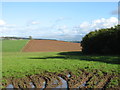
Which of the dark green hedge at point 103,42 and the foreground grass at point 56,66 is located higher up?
the dark green hedge at point 103,42

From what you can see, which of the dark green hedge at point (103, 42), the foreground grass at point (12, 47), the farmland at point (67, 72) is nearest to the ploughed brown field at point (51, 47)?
the foreground grass at point (12, 47)

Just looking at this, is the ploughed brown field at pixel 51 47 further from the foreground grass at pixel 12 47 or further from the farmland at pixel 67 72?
the farmland at pixel 67 72

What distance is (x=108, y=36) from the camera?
2367 centimetres

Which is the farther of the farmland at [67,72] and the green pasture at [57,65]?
the green pasture at [57,65]

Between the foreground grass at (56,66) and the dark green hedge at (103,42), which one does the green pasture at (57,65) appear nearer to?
the foreground grass at (56,66)

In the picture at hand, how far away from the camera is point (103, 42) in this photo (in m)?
24.4

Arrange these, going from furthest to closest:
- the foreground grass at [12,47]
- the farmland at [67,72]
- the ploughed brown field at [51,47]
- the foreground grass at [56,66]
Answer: the foreground grass at [12,47], the ploughed brown field at [51,47], the foreground grass at [56,66], the farmland at [67,72]

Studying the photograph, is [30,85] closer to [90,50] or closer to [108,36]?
[108,36]

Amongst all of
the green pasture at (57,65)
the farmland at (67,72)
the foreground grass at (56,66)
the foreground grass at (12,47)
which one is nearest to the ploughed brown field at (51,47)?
the foreground grass at (12,47)

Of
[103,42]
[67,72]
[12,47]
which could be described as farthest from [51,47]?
[67,72]

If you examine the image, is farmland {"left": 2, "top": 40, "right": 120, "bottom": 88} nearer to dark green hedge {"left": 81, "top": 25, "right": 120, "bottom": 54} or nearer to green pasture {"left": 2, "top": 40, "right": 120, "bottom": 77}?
green pasture {"left": 2, "top": 40, "right": 120, "bottom": 77}

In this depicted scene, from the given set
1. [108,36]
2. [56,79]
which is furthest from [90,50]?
[56,79]

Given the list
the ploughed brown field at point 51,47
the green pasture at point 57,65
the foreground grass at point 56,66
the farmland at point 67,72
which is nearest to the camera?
the farmland at point 67,72

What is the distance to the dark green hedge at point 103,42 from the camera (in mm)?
22767
